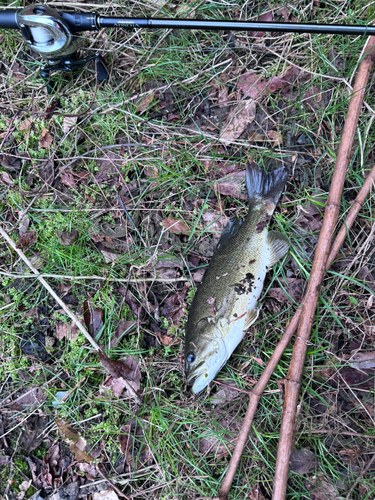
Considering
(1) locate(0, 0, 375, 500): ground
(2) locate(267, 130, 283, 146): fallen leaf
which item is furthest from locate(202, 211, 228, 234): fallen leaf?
(2) locate(267, 130, 283, 146): fallen leaf

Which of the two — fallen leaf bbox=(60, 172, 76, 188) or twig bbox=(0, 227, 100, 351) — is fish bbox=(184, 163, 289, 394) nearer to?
twig bbox=(0, 227, 100, 351)

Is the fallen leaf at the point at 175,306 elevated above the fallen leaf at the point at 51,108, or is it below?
below

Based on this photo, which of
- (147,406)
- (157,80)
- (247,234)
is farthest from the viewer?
(157,80)

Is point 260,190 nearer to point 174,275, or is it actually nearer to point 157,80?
point 174,275

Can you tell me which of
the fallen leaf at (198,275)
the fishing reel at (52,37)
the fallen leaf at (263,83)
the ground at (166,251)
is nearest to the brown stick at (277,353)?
the ground at (166,251)

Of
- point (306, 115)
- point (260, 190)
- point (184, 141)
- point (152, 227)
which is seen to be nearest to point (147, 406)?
point (152, 227)

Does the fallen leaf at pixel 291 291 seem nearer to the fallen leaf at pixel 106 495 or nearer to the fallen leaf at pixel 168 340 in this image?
the fallen leaf at pixel 168 340
